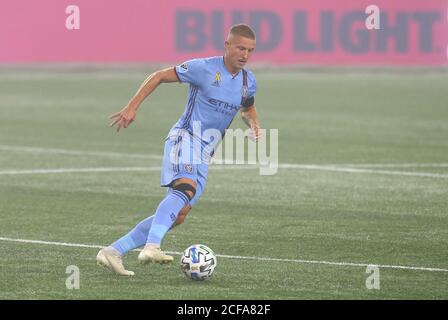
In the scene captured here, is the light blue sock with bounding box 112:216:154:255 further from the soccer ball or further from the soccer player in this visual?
the soccer ball

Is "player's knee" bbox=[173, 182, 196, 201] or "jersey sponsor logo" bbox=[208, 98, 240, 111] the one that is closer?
"player's knee" bbox=[173, 182, 196, 201]

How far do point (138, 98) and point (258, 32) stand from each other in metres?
26.5

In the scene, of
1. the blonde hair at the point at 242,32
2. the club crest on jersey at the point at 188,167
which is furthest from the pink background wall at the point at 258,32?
the club crest on jersey at the point at 188,167

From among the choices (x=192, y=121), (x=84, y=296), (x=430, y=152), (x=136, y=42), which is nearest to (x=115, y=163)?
(x=430, y=152)

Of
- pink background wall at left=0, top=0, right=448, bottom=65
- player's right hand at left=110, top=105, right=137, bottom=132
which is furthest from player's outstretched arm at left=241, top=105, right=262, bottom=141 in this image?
pink background wall at left=0, top=0, right=448, bottom=65

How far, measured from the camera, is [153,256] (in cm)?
948

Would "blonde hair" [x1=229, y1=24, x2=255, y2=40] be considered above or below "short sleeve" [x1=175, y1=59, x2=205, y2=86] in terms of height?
above

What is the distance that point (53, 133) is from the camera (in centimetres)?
2233

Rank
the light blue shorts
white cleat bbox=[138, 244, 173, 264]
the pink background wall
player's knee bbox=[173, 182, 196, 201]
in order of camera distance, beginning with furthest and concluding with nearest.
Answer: the pink background wall < the light blue shorts < player's knee bbox=[173, 182, 196, 201] < white cleat bbox=[138, 244, 173, 264]

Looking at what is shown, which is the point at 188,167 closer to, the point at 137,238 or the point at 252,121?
the point at 137,238

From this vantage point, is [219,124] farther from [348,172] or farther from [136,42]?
[136,42]

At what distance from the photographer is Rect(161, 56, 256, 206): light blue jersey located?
33.4 ft
